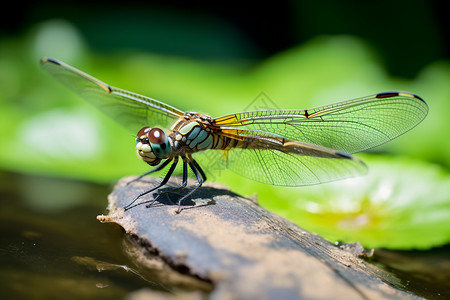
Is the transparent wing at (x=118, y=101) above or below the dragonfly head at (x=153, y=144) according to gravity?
above

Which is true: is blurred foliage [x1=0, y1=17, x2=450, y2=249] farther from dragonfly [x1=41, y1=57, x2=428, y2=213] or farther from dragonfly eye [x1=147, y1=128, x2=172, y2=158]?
dragonfly eye [x1=147, y1=128, x2=172, y2=158]

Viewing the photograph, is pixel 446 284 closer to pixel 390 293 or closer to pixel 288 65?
pixel 390 293

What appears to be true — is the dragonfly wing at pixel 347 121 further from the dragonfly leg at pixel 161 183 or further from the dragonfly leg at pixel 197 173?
the dragonfly leg at pixel 161 183

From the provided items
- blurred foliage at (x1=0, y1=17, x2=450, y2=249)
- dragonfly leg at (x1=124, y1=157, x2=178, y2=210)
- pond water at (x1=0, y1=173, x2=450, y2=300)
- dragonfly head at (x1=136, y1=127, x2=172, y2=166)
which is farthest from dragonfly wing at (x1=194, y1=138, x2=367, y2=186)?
pond water at (x1=0, y1=173, x2=450, y2=300)

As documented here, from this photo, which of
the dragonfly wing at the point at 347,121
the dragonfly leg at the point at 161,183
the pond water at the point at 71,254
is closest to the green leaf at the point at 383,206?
the pond water at the point at 71,254

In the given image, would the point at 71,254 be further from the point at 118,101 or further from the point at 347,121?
the point at 347,121

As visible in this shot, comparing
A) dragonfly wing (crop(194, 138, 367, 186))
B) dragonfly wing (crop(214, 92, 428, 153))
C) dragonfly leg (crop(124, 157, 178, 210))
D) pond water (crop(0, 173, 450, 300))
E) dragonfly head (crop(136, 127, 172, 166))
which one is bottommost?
pond water (crop(0, 173, 450, 300))
